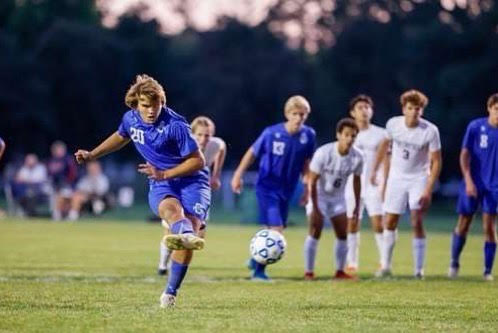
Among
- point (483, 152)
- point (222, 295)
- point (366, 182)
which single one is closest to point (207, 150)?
point (366, 182)

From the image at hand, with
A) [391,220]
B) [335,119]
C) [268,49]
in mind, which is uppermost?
[268,49]

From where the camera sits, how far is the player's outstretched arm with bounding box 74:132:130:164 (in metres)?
11.1

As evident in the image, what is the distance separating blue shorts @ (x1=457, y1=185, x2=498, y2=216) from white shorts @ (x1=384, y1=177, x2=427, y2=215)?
522mm

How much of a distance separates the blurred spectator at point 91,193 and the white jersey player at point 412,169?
18526 millimetres

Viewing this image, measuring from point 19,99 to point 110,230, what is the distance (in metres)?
33.6

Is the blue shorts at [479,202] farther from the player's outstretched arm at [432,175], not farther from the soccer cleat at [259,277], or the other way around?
the soccer cleat at [259,277]

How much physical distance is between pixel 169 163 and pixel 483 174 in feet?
17.8

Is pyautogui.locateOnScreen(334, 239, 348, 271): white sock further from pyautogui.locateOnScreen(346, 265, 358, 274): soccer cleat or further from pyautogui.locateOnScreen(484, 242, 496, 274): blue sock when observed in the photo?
pyautogui.locateOnScreen(484, 242, 496, 274): blue sock

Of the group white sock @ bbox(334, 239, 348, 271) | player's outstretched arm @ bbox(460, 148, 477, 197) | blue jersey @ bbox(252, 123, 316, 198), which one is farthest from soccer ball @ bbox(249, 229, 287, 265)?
player's outstretched arm @ bbox(460, 148, 477, 197)

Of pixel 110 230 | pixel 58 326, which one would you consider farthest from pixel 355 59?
pixel 58 326

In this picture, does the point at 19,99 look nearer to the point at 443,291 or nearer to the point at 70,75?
the point at 70,75

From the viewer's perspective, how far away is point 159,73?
64938 mm

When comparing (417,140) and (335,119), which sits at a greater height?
(335,119)

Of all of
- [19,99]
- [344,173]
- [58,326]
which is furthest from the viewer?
[19,99]
